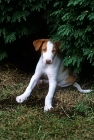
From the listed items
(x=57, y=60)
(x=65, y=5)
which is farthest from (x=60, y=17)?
(x=57, y=60)

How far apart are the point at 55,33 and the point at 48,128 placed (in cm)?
163

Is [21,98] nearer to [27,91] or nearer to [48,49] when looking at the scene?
[27,91]

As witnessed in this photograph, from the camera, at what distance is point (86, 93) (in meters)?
5.01

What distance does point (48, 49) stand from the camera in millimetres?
4797

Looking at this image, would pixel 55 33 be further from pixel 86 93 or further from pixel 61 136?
pixel 61 136

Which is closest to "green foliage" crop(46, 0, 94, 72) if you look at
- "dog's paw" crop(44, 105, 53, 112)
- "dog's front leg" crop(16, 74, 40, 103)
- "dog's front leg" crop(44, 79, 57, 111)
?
"dog's front leg" crop(44, 79, 57, 111)

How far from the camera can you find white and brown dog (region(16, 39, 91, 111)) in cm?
474

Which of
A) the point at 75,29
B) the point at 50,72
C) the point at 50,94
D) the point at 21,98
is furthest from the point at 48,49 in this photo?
the point at 21,98

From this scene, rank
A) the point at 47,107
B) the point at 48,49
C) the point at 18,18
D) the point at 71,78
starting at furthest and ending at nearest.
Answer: the point at 71,78 → the point at 18,18 → the point at 48,49 → the point at 47,107

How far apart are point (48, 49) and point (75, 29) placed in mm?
465

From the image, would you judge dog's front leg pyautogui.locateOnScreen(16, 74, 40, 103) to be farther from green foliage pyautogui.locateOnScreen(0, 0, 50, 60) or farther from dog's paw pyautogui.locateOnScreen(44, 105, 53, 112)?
green foliage pyautogui.locateOnScreen(0, 0, 50, 60)

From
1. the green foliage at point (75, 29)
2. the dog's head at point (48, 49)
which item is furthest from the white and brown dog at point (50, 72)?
the green foliage at point (75, 29)

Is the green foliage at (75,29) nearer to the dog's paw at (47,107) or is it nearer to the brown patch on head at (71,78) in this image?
the brown patch on head at (71,78)

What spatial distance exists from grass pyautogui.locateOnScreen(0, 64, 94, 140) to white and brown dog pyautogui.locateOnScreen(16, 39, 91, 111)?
0.10 metres
